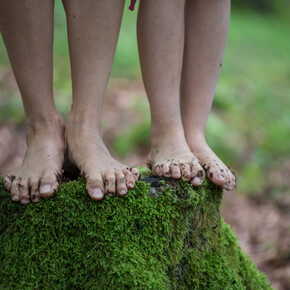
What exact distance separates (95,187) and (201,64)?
2.78ft

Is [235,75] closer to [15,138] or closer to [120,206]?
[15,138]

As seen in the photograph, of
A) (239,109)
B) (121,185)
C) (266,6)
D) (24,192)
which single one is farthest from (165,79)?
(266,6)

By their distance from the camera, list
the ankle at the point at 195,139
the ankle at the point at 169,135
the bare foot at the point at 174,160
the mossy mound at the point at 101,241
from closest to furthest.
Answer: the mossy mound at the point at 101,241
the bare foot at the point at 174,160
the ankle at the point at 169,135
the ankle at the point at 195,139

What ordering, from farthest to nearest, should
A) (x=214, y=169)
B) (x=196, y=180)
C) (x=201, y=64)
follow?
1. (x=201, y=64)
2. (x=214, y=169)
3. (x=196, y=180)

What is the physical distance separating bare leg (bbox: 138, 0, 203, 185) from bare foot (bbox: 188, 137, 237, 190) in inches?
3.7

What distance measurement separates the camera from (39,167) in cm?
150

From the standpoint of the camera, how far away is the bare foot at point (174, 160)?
157 centimetres

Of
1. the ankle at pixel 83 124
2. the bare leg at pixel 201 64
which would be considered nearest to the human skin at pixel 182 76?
the bare leg at pixel 201 64

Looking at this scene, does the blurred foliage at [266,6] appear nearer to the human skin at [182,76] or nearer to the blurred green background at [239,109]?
the blurred green background at [239,109]

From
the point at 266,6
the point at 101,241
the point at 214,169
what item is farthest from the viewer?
the point at 266,6

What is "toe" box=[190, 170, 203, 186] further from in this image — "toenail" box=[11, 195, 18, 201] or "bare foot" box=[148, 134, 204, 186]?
"toenail" box=[11, 195, 18, 201]

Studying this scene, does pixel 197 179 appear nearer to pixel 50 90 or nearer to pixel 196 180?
pixel 196 180

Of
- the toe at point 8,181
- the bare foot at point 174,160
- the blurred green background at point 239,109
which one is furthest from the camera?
the blurred green background at point 239,109

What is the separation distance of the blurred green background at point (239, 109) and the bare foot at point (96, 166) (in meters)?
2.93
